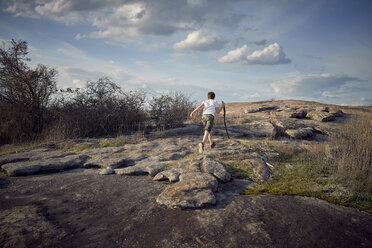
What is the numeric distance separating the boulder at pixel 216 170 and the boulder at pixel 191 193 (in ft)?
1.18

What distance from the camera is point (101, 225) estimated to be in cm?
283

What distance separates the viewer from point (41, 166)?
5.46 meters

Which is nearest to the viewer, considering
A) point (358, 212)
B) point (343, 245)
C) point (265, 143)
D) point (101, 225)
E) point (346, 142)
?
point (343, 245)

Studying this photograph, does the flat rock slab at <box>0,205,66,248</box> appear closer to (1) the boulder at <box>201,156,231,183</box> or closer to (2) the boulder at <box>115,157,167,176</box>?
(2) the boulder at <box>115,157,167,176</box>

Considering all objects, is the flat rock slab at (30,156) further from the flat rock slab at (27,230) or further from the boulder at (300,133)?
the boulder at (300,133)

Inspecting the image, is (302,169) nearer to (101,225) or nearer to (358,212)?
(358,212)

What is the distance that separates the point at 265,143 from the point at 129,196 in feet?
17.3

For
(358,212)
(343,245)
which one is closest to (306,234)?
→ (343,245)

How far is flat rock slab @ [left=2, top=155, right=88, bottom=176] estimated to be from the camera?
5.21m

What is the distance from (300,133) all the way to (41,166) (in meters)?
10.1

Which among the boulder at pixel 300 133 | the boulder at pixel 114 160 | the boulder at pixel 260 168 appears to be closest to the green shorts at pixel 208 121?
the boulder at pixel 260 168

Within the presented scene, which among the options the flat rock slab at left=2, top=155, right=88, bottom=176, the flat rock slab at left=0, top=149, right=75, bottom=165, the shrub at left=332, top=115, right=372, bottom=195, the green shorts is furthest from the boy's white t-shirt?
the flat rock slab at left=0, top=149, right=75, bottom=165

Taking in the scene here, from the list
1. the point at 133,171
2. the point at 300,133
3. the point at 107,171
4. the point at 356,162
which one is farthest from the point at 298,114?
the point at 107,171

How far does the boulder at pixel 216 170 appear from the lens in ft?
13.8
